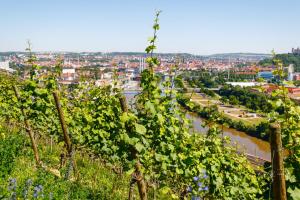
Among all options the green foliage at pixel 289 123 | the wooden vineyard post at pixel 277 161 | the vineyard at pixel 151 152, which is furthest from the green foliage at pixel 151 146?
the wooden vineyard post at pixel 277 161

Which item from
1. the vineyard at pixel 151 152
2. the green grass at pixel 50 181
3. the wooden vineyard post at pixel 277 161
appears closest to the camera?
the wooden vineyard post at pixel 277 161

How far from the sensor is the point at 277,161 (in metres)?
2.24

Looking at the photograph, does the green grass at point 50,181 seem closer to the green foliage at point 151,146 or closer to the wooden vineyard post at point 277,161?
the green foliage at point 151,146

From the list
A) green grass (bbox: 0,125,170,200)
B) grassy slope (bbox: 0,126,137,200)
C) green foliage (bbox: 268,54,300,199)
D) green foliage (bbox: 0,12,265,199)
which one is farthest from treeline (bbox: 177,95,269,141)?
grassy slope (bbox: 0,126,137,200)

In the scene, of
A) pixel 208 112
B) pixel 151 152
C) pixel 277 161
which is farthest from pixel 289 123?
pixel 208 112

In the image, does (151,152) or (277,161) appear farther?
(151,152)

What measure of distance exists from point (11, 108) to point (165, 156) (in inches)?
299

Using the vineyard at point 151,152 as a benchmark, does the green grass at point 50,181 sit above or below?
below

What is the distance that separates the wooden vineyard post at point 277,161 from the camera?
2205mm

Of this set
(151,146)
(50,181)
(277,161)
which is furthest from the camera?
(50,181)

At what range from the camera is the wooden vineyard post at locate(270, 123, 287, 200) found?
221 centimetres

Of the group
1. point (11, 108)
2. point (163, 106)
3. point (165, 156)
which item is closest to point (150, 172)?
point (165, 156)

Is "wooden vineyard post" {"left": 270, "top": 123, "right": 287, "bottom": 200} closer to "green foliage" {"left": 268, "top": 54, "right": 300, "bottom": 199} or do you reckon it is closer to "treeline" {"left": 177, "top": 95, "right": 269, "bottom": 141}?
"treeline" {"left": 177, "top": 95, "right": 269, "bottom": 141}

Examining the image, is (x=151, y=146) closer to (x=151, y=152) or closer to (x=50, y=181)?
(x=151, y=152)
